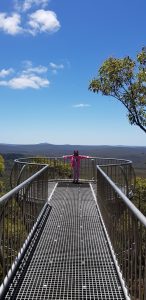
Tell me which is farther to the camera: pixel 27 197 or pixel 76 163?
pixel 76 163

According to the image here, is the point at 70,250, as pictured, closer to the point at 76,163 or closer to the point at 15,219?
the point at 15,219

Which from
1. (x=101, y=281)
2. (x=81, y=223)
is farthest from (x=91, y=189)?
(x=101, y=281)

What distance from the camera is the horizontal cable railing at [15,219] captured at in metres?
6.70

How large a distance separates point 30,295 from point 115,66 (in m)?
23.6

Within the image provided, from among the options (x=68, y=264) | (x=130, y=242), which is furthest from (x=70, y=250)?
(x=130, y=242)

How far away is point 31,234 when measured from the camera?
9.68m

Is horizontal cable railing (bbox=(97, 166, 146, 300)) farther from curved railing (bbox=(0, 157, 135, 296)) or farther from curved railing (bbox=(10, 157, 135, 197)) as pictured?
curved railing (bbox=(10, 157, 135, 197))

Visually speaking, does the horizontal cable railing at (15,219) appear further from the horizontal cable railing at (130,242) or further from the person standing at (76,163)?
the person standing at (76,163)

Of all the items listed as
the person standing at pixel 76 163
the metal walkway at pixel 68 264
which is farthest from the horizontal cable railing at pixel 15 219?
the person standing at pixel 76 163

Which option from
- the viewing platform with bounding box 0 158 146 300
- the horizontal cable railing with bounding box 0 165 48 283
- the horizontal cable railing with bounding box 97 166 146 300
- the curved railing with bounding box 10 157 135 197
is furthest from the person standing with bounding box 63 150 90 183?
the horizontal cable railing with bounding box 97 166 146 300

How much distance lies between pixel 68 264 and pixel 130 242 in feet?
5.64

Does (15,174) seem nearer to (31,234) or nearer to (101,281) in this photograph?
(31,234)

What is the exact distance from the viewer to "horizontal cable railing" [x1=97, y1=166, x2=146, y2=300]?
541cm

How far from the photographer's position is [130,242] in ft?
21.3
